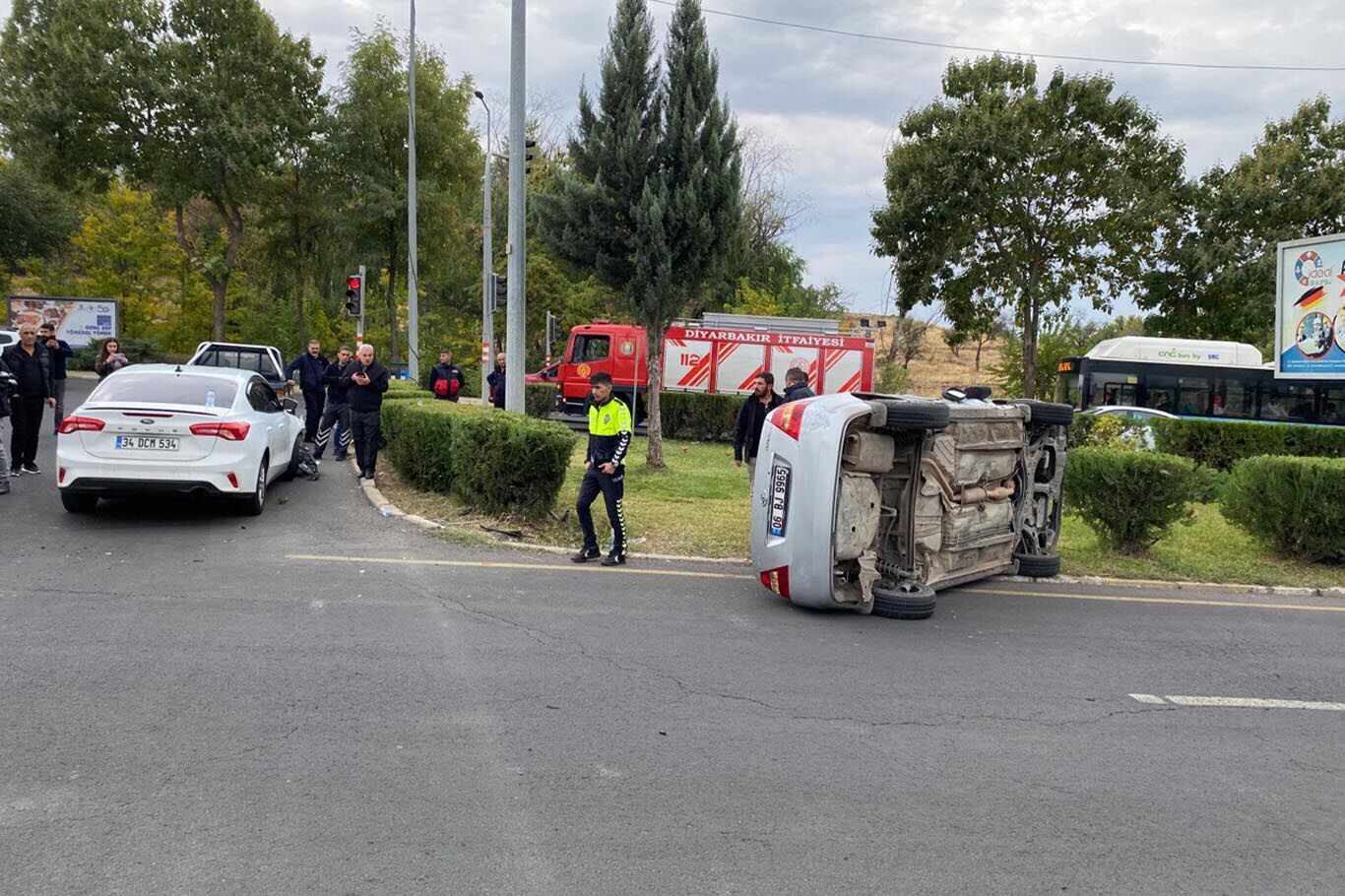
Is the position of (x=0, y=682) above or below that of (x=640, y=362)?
below

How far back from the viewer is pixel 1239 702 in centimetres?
547

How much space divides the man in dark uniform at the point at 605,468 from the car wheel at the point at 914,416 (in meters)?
2.41

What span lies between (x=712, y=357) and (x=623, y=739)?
20.6 meters

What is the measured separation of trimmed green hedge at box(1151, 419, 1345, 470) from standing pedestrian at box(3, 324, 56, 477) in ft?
56.5

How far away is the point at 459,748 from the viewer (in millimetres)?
4227

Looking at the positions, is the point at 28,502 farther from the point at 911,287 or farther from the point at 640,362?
the point at 911,287

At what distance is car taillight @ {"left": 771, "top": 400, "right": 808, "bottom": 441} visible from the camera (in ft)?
22.8

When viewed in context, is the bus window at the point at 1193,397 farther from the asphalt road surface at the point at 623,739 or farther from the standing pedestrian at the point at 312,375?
the standing pedestrian at the point at 312,375

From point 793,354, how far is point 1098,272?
820 cm

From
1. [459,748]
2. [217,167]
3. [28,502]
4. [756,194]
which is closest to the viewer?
[459,748]

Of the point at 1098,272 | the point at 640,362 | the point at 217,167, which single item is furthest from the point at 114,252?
the point at 1098,272

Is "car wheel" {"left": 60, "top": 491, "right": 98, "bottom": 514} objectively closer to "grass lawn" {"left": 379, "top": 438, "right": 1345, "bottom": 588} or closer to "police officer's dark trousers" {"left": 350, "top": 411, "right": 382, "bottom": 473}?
"grass lawn" {"left": 379, "top": 438, "right": 1345, "bottom": 588}

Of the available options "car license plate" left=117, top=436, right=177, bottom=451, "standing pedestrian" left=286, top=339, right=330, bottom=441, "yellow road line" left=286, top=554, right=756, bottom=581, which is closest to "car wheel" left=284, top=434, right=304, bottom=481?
"standing pedestrian" left=286, top=339, right=330, bottom=441

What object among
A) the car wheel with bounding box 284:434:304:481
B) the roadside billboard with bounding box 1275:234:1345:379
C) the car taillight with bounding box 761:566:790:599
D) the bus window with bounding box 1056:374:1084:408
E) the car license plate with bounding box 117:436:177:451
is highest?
the roadside billboard with bounding box 1275:234:1345:379
